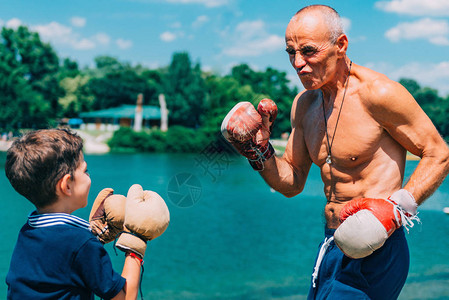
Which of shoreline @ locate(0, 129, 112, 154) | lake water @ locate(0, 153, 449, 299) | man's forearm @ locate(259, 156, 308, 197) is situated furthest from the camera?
shoreline @ locate(0, 129, 112, 154)

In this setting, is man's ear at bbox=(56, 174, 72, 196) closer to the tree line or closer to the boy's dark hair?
the boy's dark hair

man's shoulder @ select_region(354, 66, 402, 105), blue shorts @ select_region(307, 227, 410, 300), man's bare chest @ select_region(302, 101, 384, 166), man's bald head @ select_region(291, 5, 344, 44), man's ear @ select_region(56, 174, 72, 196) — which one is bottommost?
blue shorts @ select_region(307, 227, 410, 300)

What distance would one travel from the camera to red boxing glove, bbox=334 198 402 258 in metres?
2.29

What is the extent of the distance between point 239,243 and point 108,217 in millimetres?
13359

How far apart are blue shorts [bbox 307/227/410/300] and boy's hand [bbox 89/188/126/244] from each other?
1.22 meters

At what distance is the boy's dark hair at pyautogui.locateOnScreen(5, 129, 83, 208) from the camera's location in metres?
2.01

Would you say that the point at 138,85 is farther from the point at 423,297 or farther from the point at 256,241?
the point at 423,297

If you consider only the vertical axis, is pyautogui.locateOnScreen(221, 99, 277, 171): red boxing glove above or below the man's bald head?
below

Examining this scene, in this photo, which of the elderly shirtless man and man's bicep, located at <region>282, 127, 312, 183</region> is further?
man's bicep, located at <region>282, 127, 312, 183</region>

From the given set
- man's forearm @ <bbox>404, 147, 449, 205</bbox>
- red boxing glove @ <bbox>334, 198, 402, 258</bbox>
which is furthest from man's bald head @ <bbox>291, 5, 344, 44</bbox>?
red boxing glove @ <bbox>334, 198, 402, 258</bbox>

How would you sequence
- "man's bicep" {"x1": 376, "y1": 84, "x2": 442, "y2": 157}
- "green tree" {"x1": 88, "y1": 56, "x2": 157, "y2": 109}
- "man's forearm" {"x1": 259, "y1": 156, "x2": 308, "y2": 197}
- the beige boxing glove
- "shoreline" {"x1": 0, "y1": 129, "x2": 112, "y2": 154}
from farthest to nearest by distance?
"green tree" {"x1": 88, "y1": 56, "x2": 157, "y2": 109} → "shoreline" {"x1": 0, "y1": 129, "x2": 112, "y2": 154} → "man's forearm" {"x1": 259, "y1": 156, "x2": 308, "y2": 197} → "man's bicep" {"x1": 376, "y1": 84, "x2": 442, "y2": 157} → the beige boxing glove

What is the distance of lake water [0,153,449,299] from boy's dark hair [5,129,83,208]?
2710mm

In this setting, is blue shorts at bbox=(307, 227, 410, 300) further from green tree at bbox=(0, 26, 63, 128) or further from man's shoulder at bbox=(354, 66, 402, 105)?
green tree at bbox=(0, 26, 63, 128)

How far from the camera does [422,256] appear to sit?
41.8ft
